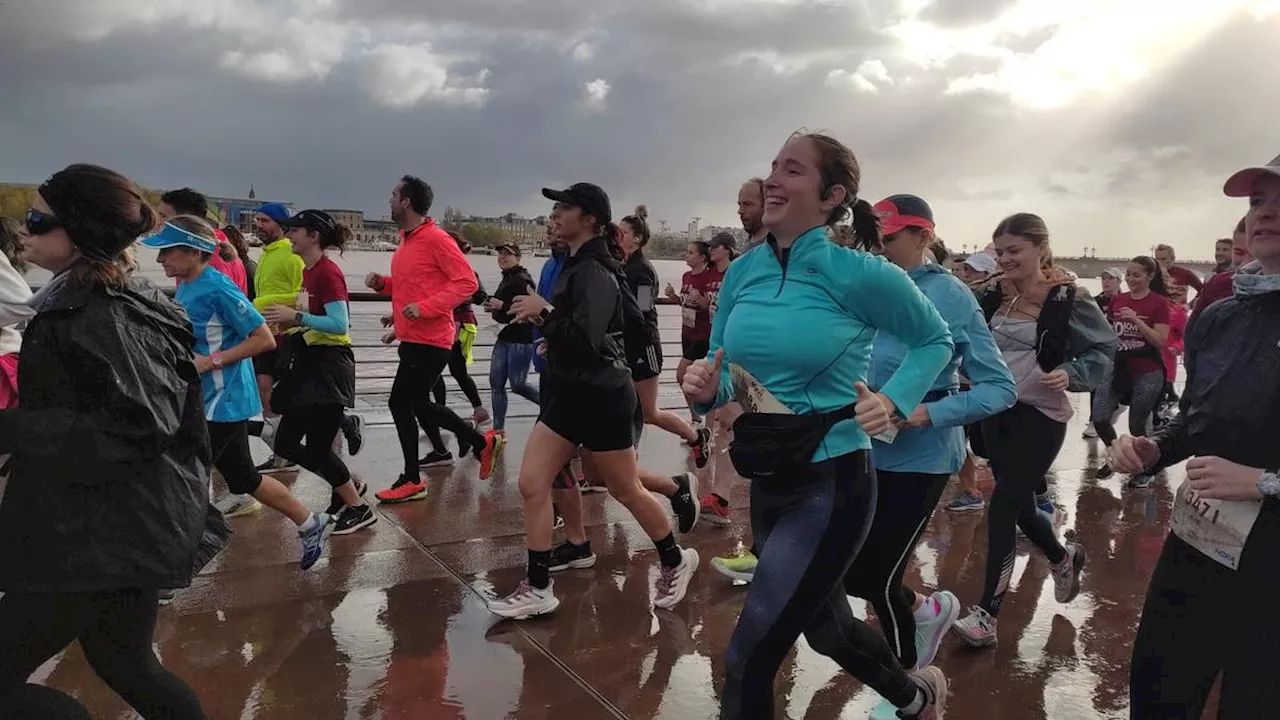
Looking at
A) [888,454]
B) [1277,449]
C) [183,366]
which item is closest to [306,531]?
[183,366]

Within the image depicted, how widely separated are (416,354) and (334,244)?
2.90 feet

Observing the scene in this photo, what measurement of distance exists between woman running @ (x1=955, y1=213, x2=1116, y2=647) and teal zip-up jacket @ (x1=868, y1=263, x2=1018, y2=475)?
0.62 m

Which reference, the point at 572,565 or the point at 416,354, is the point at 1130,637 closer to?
the point at 572,565

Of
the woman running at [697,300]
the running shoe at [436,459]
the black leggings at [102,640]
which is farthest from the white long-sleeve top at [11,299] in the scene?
the woman running at [697,300]

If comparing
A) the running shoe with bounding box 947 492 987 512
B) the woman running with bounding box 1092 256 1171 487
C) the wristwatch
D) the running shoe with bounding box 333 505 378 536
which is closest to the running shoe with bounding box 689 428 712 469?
the running shoe with bounding box 947 492 987 512

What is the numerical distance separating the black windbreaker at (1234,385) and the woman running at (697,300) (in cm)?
542

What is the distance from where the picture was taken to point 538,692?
335cm

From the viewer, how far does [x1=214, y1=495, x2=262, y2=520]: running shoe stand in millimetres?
5402

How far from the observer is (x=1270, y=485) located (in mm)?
1949

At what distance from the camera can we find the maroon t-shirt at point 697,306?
7.82 meters

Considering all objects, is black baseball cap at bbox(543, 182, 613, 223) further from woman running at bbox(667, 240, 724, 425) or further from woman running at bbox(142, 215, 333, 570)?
woman running at bbox(667, 240, 724, 425)

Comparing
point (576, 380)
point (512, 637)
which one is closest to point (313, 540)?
point (512, 637)

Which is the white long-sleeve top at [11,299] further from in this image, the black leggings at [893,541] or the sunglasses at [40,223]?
the black leggings at [893,541]

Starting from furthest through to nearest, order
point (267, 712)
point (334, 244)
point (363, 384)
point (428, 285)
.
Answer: point (363, 384), point (428, 285), point (334, 244), point (267, 712)
